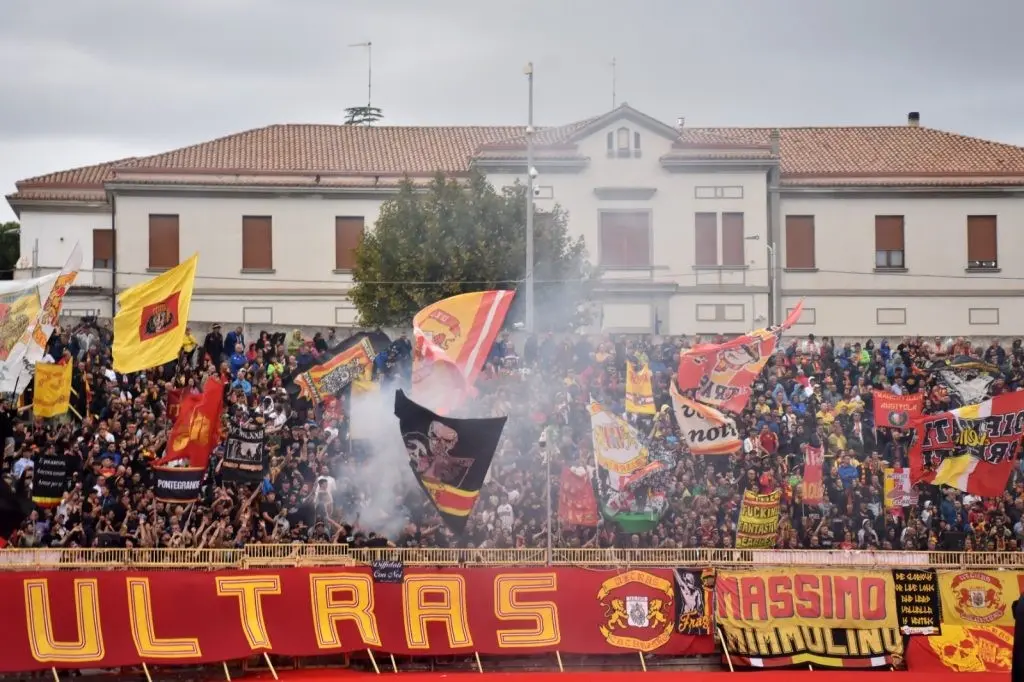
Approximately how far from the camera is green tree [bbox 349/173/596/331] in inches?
1736

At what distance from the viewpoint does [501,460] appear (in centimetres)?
2931

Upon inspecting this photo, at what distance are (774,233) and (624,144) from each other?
19.7ft

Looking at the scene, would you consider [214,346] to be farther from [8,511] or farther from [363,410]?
[8,511]

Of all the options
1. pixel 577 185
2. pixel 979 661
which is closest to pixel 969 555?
pixel 979 661

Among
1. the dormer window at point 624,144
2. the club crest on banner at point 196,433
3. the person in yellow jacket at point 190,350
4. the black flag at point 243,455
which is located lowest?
the black flag at point 243,455

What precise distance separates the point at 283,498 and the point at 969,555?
477 inches

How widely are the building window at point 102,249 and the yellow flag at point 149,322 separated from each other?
87.3 ft

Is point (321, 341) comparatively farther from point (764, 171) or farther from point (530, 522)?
point (764, 171)

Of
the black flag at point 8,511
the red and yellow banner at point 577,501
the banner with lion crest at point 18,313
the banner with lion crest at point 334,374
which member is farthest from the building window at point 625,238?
the black flag at point 8,511

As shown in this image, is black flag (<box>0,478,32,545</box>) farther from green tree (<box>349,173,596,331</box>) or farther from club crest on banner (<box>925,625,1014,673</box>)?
green tree (<box>349,173,596,331</box>)

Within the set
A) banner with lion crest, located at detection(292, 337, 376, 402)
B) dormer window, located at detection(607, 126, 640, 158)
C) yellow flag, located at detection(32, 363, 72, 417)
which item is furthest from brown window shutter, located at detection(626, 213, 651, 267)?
yellow flag, located at detection(32, 363, 72, 417)

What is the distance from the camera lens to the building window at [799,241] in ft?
170

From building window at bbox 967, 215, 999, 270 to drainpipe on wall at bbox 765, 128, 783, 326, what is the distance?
22.4ft

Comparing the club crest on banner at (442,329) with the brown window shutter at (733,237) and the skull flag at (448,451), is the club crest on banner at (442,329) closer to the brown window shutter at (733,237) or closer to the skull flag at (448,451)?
the skull flag at (448,451)
